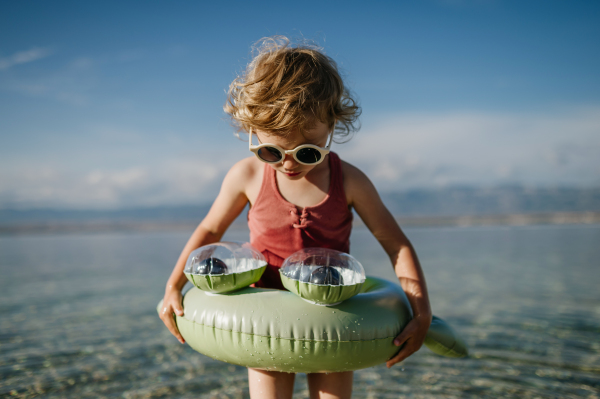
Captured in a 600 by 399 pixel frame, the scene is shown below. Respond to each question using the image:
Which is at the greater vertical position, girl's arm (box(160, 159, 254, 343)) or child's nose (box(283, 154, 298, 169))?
child's nose (box(283, 154, 298, 169))

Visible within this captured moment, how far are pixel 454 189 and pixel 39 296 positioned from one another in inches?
5129

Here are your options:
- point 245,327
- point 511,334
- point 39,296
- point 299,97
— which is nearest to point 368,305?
point 245,327

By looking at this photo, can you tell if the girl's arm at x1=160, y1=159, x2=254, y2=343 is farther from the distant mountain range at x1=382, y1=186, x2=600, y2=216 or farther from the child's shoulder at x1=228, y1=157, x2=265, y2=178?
the distant mountain range at x1=382, y1=186, x2=600, y2=216

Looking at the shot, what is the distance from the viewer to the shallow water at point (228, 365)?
317 centimetres

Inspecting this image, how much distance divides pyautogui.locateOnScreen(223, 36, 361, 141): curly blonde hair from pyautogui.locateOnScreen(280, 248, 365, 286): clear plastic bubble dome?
1.72ft

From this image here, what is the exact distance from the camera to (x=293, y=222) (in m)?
2.03

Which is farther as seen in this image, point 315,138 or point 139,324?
point 139,324

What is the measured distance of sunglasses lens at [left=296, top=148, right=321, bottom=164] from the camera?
5.75ft

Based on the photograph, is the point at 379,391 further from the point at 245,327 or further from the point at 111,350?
the point at 111,350

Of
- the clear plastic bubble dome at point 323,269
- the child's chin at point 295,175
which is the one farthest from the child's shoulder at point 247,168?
the clear plastic bubble dome at point 323,269

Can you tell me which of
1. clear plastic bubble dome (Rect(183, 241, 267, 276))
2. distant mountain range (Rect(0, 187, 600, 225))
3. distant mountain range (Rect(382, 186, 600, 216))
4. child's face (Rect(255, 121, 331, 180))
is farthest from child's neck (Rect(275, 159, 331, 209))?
distant mountain range (Rect(0, 187, 600, 225))

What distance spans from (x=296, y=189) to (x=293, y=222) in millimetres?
169

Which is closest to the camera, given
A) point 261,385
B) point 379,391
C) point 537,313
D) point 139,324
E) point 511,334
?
point 261,385

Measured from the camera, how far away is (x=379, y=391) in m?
3.21
